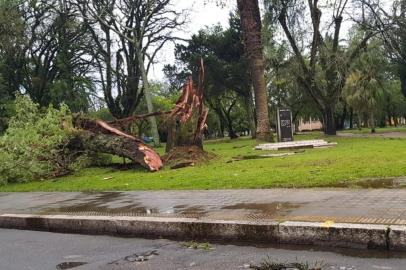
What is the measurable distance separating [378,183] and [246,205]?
2.58 m

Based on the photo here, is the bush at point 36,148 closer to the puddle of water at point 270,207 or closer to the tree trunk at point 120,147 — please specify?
the tree trunk at point 120,147

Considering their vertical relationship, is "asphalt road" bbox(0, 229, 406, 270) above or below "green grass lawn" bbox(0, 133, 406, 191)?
below

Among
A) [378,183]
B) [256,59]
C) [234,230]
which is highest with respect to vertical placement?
[256,59]

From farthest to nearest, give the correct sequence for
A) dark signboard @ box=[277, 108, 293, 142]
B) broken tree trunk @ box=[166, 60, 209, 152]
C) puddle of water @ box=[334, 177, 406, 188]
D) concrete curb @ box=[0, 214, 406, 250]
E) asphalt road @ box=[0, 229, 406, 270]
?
1. dark signboard @ box=[277, 108, 293, 142]
2. broken tree trunk @ box=[166, 60, 209, 152]
3. puddle of water @ box=[334, 177, 406, 188]
4. concrete curb @ box=[0, 214, 406, 250]
5. asphalt road @ box=[0, 229, 406, 270]

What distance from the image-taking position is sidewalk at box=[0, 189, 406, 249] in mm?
6277

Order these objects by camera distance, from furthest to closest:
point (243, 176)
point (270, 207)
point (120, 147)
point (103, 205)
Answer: point (120, 147) → point (243, 176) → point (103, 205) → point (270, 207)

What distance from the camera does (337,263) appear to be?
5555mm

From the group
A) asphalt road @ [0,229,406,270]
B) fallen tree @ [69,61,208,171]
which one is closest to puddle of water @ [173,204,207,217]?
asphalt road @ [0,229,406,270]

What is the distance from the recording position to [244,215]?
24.8 ft

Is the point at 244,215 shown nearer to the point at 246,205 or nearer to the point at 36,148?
the point at 246,205

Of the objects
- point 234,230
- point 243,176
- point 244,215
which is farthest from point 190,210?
point 243,176

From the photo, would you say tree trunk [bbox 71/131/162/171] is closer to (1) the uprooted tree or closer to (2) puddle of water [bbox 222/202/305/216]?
(1) the uprooted tree

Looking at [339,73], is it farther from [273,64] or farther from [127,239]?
[127,239]

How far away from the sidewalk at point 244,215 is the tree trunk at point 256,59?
16433mm
